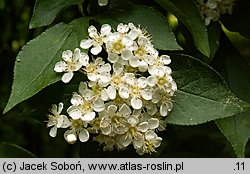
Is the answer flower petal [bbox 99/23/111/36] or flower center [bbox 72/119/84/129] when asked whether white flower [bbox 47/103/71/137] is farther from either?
flower petal [bbox 99/23/111/36]

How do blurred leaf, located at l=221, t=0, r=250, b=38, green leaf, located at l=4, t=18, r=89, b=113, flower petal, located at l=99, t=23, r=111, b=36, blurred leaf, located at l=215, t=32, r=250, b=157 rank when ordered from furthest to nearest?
blurred leaf, located at l=221, t=0, r=250, b=38, blurred leaf, located at l=215, t=32, r=250, b=157, flower petal, located at l=99, t=23, r=111, b=36, green leaf, located at l=4, t=18, r=89, b=113

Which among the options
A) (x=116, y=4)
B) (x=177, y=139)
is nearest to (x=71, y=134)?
(x=116, y=4)

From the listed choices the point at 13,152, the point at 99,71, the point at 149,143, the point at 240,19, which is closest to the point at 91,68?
the point at 99,71

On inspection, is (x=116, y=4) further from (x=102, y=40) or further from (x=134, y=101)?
(x=134, y=101)

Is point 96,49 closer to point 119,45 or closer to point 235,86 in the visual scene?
point 119,45

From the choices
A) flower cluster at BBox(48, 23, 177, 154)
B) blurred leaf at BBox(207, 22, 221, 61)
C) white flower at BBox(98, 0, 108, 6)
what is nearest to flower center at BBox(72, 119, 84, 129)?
flower cluster at BBox(48, 23, 177, 154)

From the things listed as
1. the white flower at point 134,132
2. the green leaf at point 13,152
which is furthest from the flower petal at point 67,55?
the green leaf at point 13,152

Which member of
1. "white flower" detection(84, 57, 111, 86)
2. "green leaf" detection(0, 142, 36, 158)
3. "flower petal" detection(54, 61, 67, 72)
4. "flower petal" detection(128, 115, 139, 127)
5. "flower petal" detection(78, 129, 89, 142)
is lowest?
"green leaf" detection(0, 142, 36, 158)
